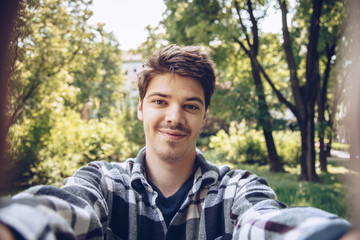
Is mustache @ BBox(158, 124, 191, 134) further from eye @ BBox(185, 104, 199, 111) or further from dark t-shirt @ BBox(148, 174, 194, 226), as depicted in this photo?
dark t-shirt @ BBox(148, 174, 194, 226)

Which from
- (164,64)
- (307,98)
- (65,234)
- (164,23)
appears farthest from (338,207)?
(164,23)

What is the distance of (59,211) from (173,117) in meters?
1.09

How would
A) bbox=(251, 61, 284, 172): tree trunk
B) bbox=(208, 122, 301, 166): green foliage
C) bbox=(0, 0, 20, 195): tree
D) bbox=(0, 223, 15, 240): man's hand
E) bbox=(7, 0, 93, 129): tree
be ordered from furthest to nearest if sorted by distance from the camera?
bbox=(208, 122, 301, 166): green foliage, bbox=(251, 61, 284, 172): tree trunk, bbox=(7, 0, 93, 129): tree, bbox=(0, 223, 15, 240): man's hand, bbox=(0, 0, 20, 195): tree

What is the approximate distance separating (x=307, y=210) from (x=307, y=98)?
7.95 metres

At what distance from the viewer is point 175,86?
6.39 feet

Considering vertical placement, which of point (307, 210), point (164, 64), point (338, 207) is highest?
point (164, 64)

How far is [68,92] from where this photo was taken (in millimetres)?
7043

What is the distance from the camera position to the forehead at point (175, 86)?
6.33 feet

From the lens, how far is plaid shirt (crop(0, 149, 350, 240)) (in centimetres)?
99

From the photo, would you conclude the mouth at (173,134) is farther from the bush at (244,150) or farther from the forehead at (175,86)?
the bush at (244,150)

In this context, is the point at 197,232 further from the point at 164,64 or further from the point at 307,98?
the point at 307,98

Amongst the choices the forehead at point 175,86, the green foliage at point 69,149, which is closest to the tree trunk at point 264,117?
the green foliage at point 69,149

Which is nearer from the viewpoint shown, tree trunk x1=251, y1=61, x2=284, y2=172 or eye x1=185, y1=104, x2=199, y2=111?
eye x1=185, y1=104, x2=199, y2=111

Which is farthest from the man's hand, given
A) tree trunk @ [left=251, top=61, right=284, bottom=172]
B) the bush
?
the bush
